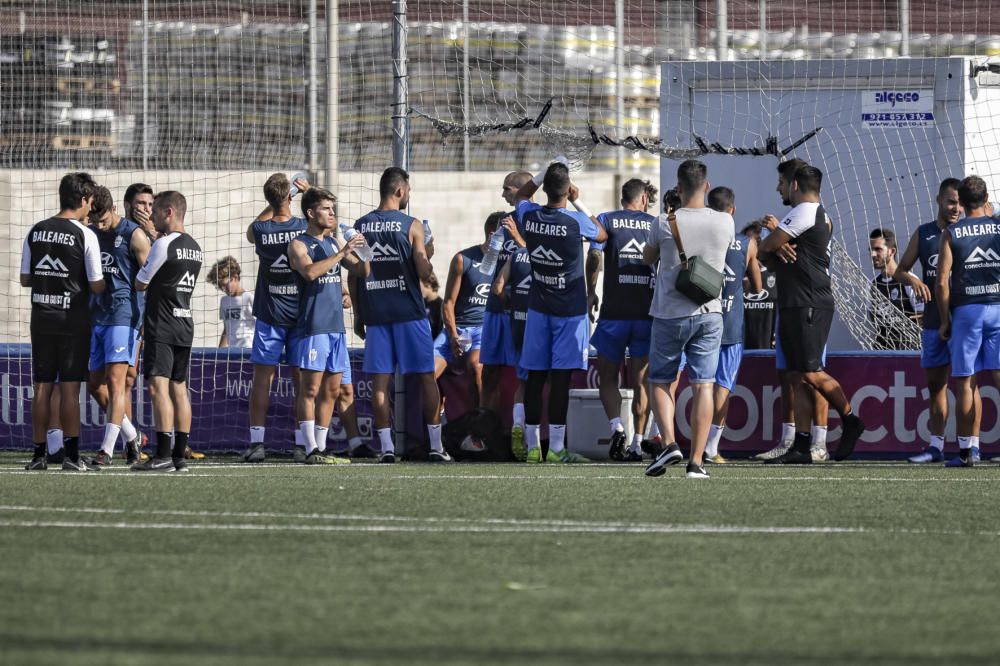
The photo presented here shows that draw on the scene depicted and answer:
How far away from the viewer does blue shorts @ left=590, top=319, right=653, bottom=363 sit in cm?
1352

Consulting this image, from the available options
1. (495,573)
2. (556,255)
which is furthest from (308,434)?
A: (495,573)

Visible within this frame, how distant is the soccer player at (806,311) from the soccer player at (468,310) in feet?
8.45

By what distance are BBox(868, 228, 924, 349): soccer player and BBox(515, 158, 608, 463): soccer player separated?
3299 millimetres

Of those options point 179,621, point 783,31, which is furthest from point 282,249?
point 783,31

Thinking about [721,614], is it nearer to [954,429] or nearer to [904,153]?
[954,429]

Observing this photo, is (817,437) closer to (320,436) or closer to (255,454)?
(320,436)

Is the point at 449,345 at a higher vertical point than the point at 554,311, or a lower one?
lower

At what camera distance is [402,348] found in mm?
13352

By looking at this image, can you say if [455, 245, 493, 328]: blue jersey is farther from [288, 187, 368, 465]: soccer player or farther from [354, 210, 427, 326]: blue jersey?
[288, 187, 368, 465]: soccer player

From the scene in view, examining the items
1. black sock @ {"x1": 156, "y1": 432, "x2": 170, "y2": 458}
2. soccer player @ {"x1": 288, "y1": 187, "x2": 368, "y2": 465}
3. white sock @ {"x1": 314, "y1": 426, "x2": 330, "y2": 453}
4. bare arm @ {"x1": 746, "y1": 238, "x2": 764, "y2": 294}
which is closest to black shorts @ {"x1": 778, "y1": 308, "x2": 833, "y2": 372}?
bare arm @ {"x1": 746, "y1": 238, "x2": 764, "y2": 294}

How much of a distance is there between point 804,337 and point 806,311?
20cm

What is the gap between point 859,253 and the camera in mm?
16062

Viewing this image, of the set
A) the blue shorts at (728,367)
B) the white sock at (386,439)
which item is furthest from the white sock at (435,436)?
the blue shorts at (728,367)

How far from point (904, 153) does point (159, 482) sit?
8587 mm
